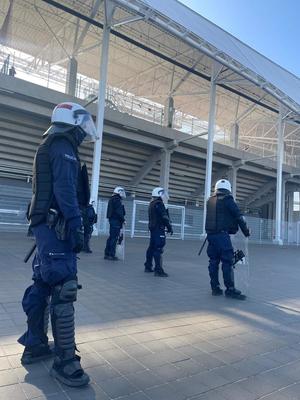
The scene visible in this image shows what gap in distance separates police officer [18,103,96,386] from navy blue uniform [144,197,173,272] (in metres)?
4.63

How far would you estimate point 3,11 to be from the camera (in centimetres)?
1761

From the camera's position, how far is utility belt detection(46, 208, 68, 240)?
8.56ft

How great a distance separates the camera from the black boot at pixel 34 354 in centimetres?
282

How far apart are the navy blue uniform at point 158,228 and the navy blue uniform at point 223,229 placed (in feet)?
5.54

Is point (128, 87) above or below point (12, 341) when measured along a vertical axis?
above

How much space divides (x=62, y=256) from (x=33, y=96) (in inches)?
586

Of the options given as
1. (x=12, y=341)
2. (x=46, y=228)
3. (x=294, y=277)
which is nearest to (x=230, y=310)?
(x=12, y=341)

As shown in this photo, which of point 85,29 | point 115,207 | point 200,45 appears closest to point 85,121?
point 115,207

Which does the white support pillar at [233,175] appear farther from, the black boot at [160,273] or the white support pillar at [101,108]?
the black boot at [160,273]

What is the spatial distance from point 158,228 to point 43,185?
4992mm

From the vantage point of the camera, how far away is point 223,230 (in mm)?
5723

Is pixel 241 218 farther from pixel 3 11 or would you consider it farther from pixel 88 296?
pixel 3 11

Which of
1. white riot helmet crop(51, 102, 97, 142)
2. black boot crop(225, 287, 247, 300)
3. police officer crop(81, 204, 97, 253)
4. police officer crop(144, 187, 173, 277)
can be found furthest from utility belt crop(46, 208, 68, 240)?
police officer crop(144, 187, 173, 277)

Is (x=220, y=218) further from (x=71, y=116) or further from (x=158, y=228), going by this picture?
(x=71, y=116)
